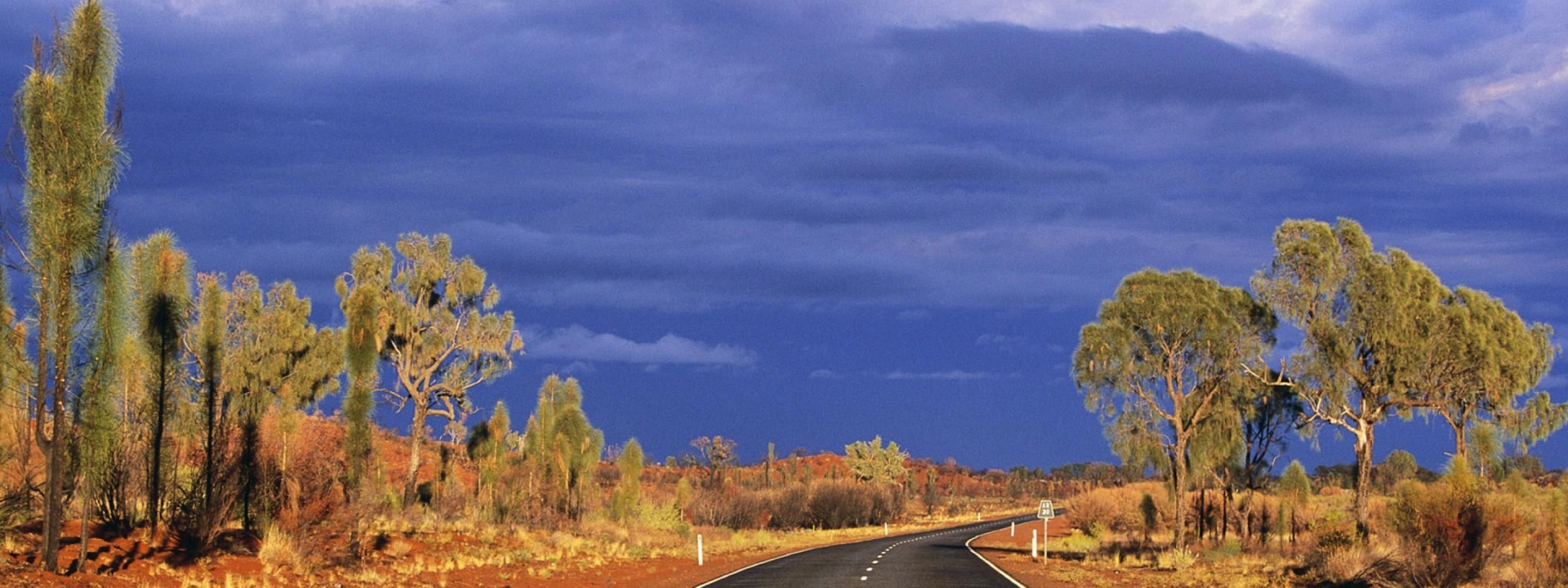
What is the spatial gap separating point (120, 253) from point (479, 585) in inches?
404

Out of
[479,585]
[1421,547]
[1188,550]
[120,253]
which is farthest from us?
[1188,550]

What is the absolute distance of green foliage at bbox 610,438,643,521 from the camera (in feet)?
162

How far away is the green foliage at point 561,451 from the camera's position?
45219 mm

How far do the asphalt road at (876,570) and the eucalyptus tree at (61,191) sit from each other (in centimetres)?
1325

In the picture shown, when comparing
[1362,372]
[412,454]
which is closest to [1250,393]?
[1362,372]

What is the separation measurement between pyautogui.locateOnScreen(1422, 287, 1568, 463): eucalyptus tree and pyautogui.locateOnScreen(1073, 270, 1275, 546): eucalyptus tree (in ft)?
17.4

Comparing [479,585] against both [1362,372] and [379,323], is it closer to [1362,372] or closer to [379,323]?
[379,323]

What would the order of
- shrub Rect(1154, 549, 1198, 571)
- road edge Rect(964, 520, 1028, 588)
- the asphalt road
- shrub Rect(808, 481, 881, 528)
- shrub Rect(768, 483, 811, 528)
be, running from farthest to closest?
shrub Rect(808, 481, 881, 528) < shrub Rect(768, 483, 811, 528) < shrub Rect(1154, 549, 1198, 571) < road edge Rect(964, 520, 1028, 588) < the asphalt road

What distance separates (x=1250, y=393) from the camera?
36.6 meters

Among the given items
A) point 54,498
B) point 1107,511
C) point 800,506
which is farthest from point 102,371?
point 800,506

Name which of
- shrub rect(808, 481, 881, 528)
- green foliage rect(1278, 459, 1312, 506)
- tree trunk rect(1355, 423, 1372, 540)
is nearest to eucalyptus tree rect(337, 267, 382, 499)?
tree trunk rect(1355, 423, 1372, 540)

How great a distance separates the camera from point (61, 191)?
54.5 feet

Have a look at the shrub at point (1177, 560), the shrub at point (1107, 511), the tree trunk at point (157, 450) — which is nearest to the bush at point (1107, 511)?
the shrub at point (1107, 511)

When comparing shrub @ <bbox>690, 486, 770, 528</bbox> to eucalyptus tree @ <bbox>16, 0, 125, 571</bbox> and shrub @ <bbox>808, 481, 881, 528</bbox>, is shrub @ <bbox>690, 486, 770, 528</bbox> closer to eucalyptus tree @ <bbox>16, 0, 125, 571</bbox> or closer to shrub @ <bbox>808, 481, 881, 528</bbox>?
shrub @ <bbox>808, 481, 881, 528</bbox>
